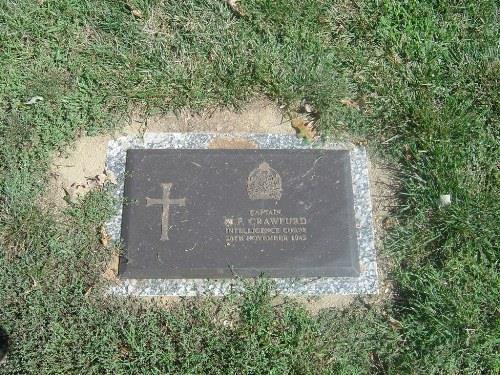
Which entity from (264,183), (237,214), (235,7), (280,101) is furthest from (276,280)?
(235,7)

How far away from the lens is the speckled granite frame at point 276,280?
3.10 m

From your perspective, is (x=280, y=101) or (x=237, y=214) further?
(x=280, y=101)

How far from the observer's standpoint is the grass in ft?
9.67

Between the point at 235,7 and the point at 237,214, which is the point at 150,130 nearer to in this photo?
the point at 237,214

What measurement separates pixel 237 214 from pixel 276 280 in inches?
17.5

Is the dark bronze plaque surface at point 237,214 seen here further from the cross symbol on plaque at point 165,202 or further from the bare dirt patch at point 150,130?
the bare dirt patch at point 150,130

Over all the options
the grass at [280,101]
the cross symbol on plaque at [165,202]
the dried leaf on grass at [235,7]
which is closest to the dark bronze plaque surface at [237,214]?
the cross symbol on plaque at [165,202]

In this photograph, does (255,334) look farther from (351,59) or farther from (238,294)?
(351,59)

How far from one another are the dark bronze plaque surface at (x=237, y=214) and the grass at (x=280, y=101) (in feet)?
0.61

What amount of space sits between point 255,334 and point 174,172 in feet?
3.51

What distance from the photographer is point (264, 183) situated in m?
3.26

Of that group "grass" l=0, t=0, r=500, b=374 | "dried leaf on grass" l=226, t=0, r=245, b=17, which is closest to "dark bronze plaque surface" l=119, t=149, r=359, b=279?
"grass" l=0, t=0, r=500, b=374

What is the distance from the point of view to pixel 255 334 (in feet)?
9.78

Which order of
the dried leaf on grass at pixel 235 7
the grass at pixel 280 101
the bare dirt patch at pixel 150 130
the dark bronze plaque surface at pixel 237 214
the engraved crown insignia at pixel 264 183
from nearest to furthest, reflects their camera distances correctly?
the grass at pixel 280 101 < the dark bronze plaque surface at pixel 237 214 < the engraved crown insignia at pixel 264 183 < the bare dirt patch at pixel 150 130 < the dried leaf on grass at pixel 235 7
